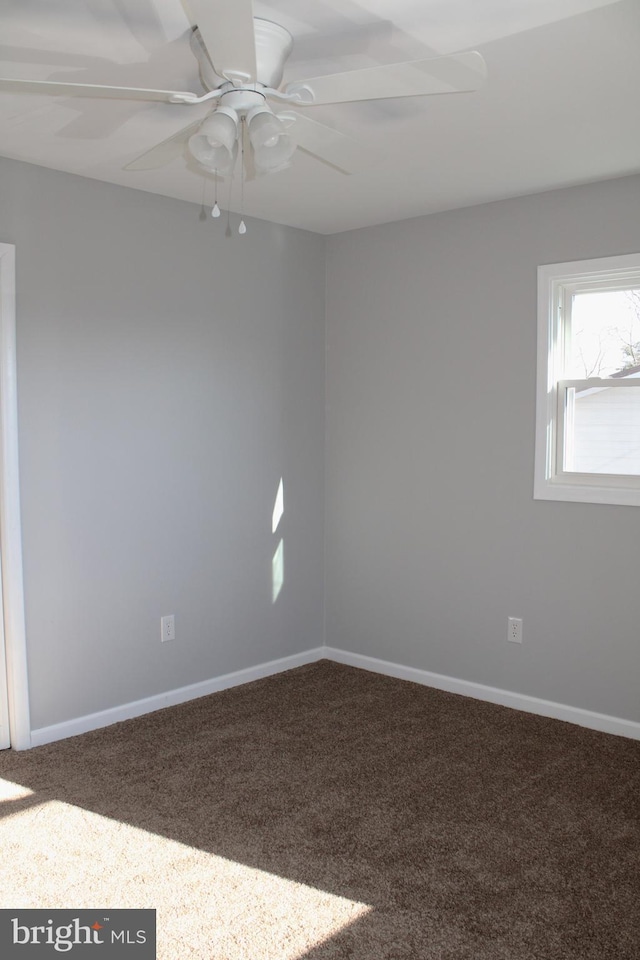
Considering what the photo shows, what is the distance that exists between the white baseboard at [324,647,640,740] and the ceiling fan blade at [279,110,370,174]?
2509 millimetres

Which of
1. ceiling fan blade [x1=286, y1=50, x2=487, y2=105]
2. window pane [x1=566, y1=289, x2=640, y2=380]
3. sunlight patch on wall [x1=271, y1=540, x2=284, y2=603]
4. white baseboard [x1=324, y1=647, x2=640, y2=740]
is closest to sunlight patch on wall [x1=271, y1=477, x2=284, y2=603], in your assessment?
sunlight patch on wall [x1=271, y1=540, x2=284, y2=603]

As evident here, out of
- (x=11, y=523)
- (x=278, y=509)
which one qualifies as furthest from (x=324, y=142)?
(x=278, y=509)

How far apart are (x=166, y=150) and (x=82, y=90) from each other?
0.47 m

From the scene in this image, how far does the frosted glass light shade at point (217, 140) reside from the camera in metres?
1.95

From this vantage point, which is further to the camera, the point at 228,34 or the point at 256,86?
the point at 256,86

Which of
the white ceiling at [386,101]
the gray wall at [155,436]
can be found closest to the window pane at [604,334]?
the white ceiling at [386,101]

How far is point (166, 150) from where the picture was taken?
2342mm

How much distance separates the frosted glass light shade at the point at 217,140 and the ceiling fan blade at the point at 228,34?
0.31 ft

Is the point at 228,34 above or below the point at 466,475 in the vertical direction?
above

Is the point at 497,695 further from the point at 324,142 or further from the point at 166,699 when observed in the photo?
the point at 324,142

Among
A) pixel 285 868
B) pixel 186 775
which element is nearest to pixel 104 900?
pixel 285 868

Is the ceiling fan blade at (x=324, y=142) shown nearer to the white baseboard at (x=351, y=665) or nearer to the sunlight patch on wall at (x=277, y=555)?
the sunlight patch on wall at (x=277, y=555)

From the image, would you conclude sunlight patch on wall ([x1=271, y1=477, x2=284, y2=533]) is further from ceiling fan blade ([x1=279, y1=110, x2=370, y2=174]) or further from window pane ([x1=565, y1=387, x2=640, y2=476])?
ceiling fan blade ([x1=279, y1=110, x2=370, y2=174])

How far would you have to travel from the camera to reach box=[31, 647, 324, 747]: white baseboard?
3.46 metres
